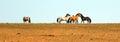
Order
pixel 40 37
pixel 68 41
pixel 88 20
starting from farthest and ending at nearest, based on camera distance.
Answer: pixel 88 20 < pixel 40 37 < pixel 68 41

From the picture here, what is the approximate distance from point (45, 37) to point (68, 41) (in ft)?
7.92

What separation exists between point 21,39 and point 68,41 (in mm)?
2772

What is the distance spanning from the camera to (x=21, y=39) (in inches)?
977

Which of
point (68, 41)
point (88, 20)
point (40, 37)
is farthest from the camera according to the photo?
point (88, 20)

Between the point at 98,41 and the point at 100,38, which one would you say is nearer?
the point at 98,41

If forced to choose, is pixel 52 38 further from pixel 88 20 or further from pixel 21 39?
pixel 88 20

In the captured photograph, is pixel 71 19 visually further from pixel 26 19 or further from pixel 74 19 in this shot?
pixel 26 19

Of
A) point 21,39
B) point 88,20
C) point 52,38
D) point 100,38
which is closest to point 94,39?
point 100,38

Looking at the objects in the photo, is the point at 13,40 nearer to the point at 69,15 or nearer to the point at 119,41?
the point at 119,41

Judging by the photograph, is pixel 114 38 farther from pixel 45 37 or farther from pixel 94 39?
pixel 45 37

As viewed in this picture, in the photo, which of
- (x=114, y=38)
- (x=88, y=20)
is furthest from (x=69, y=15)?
(x=114, y=38)

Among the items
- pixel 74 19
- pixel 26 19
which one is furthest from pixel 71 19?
pixel 26 19

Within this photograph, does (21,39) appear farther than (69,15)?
No

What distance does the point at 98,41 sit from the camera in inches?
966
